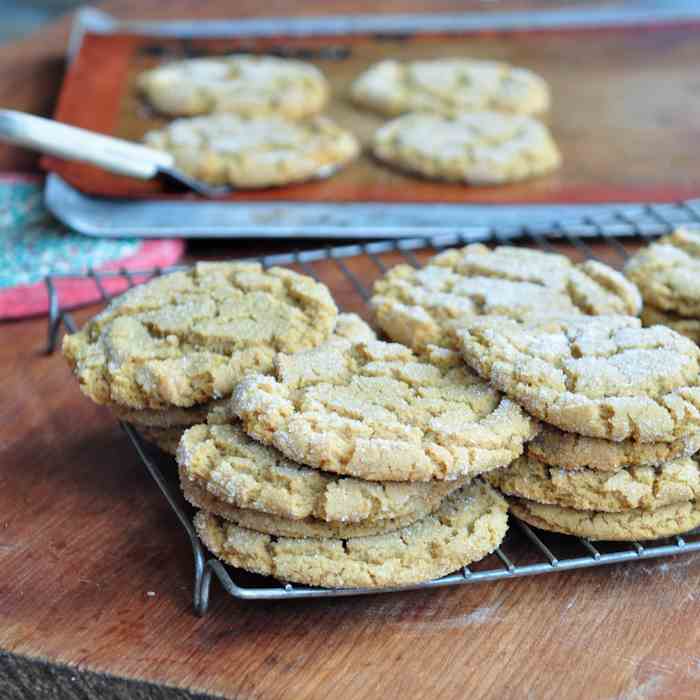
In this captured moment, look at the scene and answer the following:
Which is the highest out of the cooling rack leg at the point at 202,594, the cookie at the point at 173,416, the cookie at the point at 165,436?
the cookie at the point at 173,416

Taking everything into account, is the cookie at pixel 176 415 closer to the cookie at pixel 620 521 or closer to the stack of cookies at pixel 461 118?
the cookie at pixel 620 521

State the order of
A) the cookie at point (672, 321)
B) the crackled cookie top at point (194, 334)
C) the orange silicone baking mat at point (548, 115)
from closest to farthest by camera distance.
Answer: the crackled cookie top at point (194, 334), the cookie at point (672, 321), the orange silicone baking mat at point (548, 115)

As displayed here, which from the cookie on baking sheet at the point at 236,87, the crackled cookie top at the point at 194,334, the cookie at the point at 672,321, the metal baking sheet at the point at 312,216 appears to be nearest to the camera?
the crackled cookie top at the point at 194,334

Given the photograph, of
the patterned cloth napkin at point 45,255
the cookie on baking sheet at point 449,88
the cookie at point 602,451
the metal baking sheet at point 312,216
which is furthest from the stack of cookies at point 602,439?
the cookie on baking sheet at point 449,88

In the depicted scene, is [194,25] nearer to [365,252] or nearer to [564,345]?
[365,252]

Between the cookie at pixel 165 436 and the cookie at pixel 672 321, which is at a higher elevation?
the cookie at pixel 672 321

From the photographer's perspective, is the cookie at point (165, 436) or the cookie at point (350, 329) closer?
the cookie at point (165, 436)
